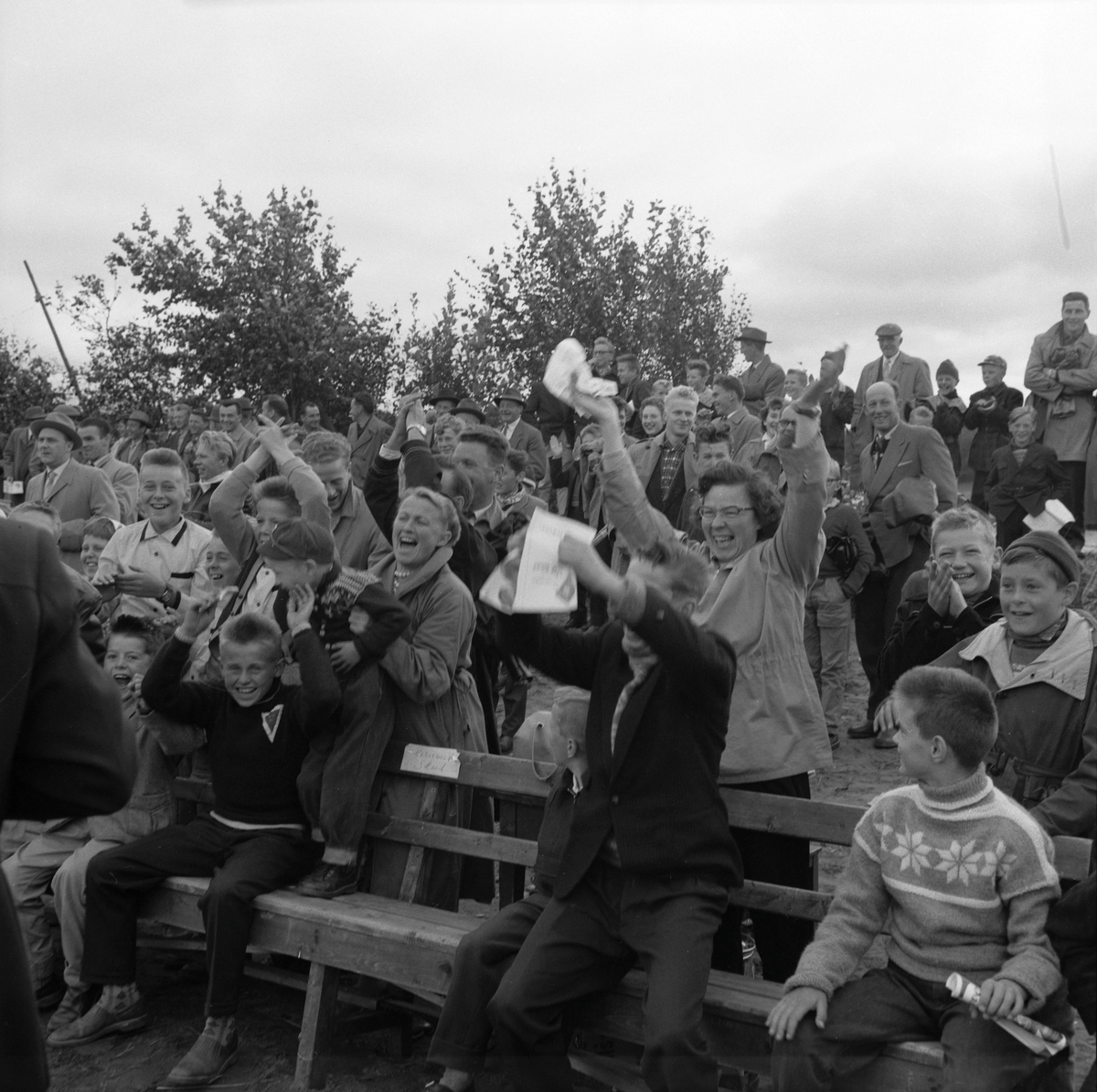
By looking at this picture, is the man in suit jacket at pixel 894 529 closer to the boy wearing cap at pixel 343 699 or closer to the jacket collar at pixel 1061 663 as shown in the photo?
the jacket collar at pixel 1061 663

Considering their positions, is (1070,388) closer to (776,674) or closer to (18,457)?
(776,674)

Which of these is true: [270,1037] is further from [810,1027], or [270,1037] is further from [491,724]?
[810,1027]

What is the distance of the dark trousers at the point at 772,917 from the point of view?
12.5ft

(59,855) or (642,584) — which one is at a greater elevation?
(642,584)

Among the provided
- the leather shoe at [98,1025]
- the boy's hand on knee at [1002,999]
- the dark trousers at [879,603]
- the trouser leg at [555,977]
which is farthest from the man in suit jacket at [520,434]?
the boy's hand on knee at [1002,999]

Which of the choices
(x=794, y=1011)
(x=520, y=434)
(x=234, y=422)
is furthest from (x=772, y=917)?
(x=234, y=422)

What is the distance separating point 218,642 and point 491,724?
A: 1.16 m


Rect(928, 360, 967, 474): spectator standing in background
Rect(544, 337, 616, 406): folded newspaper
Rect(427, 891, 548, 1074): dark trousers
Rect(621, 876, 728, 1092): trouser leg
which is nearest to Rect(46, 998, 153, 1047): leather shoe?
Rect(427, 891, 548, 1074): dark trousers

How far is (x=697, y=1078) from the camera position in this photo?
10.1 feet

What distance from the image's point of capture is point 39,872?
15.5ft

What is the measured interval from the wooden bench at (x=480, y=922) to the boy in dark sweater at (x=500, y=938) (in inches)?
9.4

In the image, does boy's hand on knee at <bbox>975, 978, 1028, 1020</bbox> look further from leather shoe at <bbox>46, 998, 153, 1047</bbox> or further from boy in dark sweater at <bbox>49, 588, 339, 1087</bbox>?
leather shoe at <bbox>46, 998, 153, 1047</bbox>

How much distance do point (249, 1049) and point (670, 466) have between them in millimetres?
5502

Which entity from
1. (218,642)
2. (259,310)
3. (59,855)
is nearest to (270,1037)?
(59,855)
